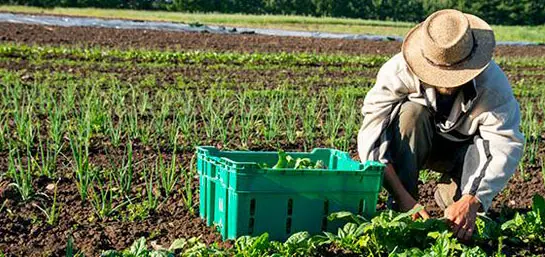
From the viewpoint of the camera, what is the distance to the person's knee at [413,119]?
3320mm

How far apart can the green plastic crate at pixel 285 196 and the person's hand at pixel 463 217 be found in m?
0.32

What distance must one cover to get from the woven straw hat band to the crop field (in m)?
0.64

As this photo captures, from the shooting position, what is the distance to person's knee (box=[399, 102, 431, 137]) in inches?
131

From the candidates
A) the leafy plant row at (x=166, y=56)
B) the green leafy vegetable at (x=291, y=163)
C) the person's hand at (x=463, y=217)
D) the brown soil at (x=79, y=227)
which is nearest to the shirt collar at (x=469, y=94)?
the person's hand at (x=463, y=217)

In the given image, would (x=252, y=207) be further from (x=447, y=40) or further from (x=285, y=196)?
(x=447, y=40)

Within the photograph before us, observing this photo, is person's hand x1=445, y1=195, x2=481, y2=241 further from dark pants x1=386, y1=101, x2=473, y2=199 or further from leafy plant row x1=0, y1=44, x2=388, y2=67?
leafy plant row x1=0, y1=44, x2=388, y2=67

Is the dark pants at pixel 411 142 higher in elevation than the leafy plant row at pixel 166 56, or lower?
higher

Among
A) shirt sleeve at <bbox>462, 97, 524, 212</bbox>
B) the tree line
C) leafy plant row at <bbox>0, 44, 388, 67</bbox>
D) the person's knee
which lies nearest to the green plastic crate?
the person's knee

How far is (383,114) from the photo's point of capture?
337 centimetres

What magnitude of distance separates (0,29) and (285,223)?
12.5 meters

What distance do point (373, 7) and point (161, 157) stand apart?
1686 inches

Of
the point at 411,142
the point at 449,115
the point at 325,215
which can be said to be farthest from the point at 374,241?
the point at 449,115

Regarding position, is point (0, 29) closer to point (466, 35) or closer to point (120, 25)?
point (120, 25)

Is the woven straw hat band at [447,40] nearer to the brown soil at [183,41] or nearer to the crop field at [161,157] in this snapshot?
the crop field at [161,157]
